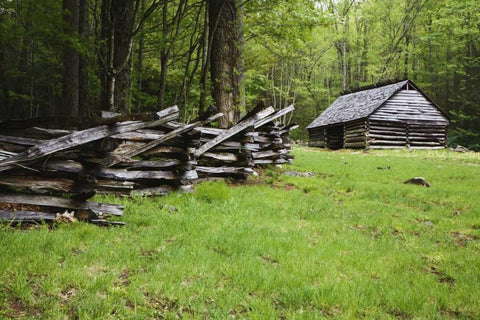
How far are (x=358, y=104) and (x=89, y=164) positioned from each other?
28.2 meters

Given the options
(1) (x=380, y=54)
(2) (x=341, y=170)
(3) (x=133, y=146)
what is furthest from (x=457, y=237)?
(1) (x=380, y=54)

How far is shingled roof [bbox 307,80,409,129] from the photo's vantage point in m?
26.5

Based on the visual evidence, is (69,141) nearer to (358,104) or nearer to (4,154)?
(4,154)

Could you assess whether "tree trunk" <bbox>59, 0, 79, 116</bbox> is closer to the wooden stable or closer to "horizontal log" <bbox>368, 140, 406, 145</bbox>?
the wooden stable

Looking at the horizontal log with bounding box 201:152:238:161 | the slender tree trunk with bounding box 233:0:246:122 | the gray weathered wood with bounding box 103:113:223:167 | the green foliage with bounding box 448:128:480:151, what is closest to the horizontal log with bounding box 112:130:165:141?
the gray weathered wood with bounding box 103:113:223:167

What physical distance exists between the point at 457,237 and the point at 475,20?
130ft

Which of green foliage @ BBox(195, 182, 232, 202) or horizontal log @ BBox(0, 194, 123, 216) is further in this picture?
green foliage @ BBox(195, 182, 232, 202)

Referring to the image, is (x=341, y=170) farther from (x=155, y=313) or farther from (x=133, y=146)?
(x=155, y=313)

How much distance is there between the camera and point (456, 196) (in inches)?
331

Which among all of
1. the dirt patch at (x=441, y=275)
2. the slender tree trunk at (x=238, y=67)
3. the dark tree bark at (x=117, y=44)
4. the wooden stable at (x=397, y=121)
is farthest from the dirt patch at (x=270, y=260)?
the wooden stable at (x=397, y=121)

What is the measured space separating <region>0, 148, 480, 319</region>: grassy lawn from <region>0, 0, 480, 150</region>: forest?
11.1ft

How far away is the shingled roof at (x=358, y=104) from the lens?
26547 millimetres

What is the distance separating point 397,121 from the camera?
2648 cm

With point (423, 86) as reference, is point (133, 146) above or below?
below
